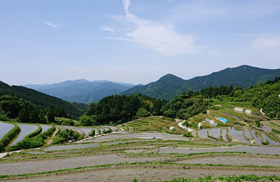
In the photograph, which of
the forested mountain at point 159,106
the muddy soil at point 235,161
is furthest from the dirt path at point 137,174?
the forested mountain at point 159,106

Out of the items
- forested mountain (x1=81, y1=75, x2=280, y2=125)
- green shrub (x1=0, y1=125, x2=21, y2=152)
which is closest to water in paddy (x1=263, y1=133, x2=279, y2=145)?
forested mountain (x1=81, y1=75, x2=280, y2=125)

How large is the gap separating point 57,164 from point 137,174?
819 centimetres

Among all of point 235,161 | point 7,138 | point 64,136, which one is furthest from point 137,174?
point 64,136

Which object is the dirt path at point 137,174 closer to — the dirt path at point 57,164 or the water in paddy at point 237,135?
the dirt path at point 57,164

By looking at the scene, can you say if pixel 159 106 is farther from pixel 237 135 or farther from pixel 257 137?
pixel 257 137

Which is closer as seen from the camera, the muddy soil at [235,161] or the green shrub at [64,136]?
the muddy soil at [235,161]

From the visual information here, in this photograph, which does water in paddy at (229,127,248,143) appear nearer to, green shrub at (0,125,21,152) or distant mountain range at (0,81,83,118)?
green shrub at (0,125,21,152)

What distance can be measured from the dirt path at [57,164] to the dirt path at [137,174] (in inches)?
83.6

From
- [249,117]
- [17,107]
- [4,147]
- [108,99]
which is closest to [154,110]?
[108,99]

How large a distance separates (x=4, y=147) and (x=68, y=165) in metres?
12.9

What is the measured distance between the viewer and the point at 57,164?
15703mm

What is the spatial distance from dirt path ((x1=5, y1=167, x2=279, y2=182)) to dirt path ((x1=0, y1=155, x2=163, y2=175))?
6.97ft

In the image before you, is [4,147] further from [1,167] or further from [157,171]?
[157,171]

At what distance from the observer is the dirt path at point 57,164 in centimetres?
1408
